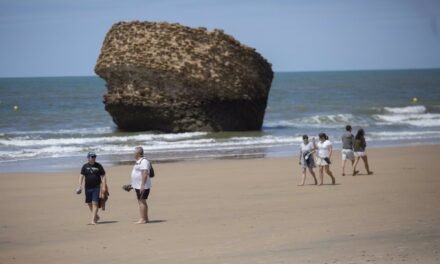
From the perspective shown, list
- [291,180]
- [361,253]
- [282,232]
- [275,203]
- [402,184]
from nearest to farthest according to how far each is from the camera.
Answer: [361,253] < [282,232] < [275,203] < [402,184] < [291,180]

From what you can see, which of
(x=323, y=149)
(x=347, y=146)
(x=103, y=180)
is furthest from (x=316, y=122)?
(x=103, y=180)

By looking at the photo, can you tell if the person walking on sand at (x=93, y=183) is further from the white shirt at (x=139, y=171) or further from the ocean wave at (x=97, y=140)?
the ocean wave at (x=97, y=140)

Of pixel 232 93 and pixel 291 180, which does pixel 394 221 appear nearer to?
pixel 291 180

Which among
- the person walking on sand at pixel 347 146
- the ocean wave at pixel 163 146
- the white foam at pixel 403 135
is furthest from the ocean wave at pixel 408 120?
the person walking on sand at pixel 347 146

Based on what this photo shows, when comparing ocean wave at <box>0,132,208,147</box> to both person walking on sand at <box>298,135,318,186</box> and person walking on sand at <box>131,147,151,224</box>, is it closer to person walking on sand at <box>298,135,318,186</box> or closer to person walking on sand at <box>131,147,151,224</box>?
person walking on sand at <box>298,135,318,186</box>

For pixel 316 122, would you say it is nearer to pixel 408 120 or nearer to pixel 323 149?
pixel 408 120

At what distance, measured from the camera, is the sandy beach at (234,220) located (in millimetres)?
11148

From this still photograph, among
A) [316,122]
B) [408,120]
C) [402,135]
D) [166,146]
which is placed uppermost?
[408,120]

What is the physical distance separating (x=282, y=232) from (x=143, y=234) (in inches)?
85.5

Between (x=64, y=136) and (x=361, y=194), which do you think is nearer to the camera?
(x=361, y=194)

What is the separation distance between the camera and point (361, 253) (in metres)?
10.7

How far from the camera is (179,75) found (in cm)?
3366

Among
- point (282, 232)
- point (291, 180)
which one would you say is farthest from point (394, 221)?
point (291, 180)

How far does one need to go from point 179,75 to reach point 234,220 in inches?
803
